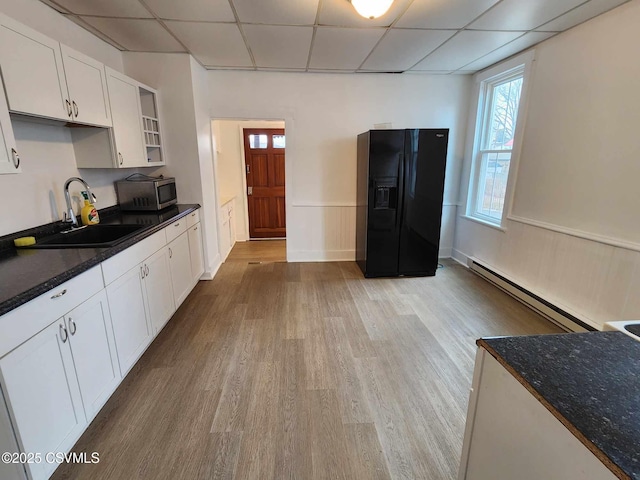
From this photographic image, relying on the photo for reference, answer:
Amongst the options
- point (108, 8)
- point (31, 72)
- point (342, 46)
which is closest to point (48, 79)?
point (31, 72)

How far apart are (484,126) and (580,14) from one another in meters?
1.58

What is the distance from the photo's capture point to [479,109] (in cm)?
395

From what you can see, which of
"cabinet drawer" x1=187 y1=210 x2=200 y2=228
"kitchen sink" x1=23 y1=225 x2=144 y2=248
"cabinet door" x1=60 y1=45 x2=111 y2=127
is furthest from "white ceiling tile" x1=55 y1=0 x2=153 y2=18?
"cabinet drawer" x1=187 y1=210 x2=200 y2=228

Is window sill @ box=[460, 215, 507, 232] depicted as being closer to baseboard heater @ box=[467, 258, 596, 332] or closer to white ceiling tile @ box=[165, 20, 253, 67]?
baseboard heater @ box=[467, 258, 596, 332]

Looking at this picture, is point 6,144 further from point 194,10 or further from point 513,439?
point 513,439

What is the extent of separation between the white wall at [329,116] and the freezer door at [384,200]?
672 millimetres

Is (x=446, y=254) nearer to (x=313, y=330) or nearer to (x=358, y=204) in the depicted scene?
(x=358, y=204)

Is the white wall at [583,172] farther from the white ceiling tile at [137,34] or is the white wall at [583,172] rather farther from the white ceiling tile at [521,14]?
the white ceiling tile at [137,34]

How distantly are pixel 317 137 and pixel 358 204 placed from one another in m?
1.05

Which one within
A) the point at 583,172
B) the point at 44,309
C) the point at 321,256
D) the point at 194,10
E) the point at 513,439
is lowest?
the point at 321,256

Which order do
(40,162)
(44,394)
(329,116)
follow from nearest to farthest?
(44,394) → (40,162) → (329,116)

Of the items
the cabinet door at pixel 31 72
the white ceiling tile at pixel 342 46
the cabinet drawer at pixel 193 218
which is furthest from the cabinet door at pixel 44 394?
the white ceiling tile at pixel 342 46

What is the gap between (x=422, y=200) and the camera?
3.76 m

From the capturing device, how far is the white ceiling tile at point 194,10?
2178mm
